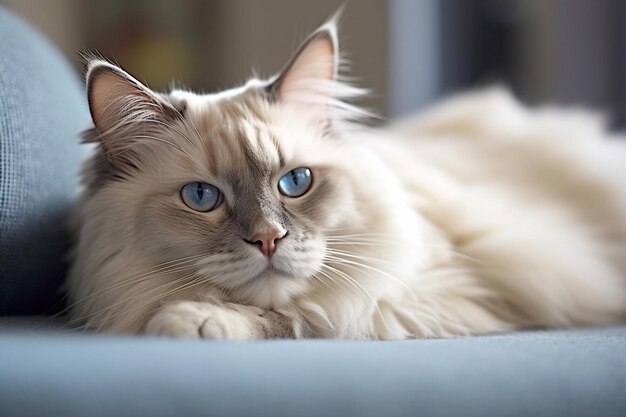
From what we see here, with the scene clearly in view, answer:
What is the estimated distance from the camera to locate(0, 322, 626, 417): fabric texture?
868mm

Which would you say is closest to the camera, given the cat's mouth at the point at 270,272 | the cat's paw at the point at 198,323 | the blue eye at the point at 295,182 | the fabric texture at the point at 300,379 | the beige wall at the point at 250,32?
the fabric texture at the point at 300,379

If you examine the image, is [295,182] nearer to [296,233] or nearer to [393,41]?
[296,233]

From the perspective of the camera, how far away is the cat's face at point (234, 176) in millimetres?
1280

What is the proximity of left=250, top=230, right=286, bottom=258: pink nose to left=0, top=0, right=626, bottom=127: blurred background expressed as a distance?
2.16 meters

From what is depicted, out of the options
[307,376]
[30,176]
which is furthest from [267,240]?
[30,176]

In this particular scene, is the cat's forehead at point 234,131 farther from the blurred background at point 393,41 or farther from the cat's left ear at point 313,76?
the blurred background at point 393,41

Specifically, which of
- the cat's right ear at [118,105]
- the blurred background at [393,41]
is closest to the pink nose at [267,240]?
the cat's right ear at [118,105]

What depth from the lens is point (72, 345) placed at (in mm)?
1070

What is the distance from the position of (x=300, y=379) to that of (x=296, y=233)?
0.42 meters

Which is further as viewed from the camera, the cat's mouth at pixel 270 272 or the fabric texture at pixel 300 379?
the cat's mouth at pixel 270 272

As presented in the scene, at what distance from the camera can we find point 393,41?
3.84 m

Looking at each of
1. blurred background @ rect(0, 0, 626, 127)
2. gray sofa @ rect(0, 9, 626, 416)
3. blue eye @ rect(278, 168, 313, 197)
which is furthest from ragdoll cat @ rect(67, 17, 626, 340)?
blurred background @ rect(0, 0, 626, 127)

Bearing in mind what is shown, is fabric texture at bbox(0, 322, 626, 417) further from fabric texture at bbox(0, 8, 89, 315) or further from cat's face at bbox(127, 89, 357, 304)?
fabric texture at bbox(0, 8, 89, 315)

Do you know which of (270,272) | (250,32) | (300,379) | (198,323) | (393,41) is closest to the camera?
(300,379)
